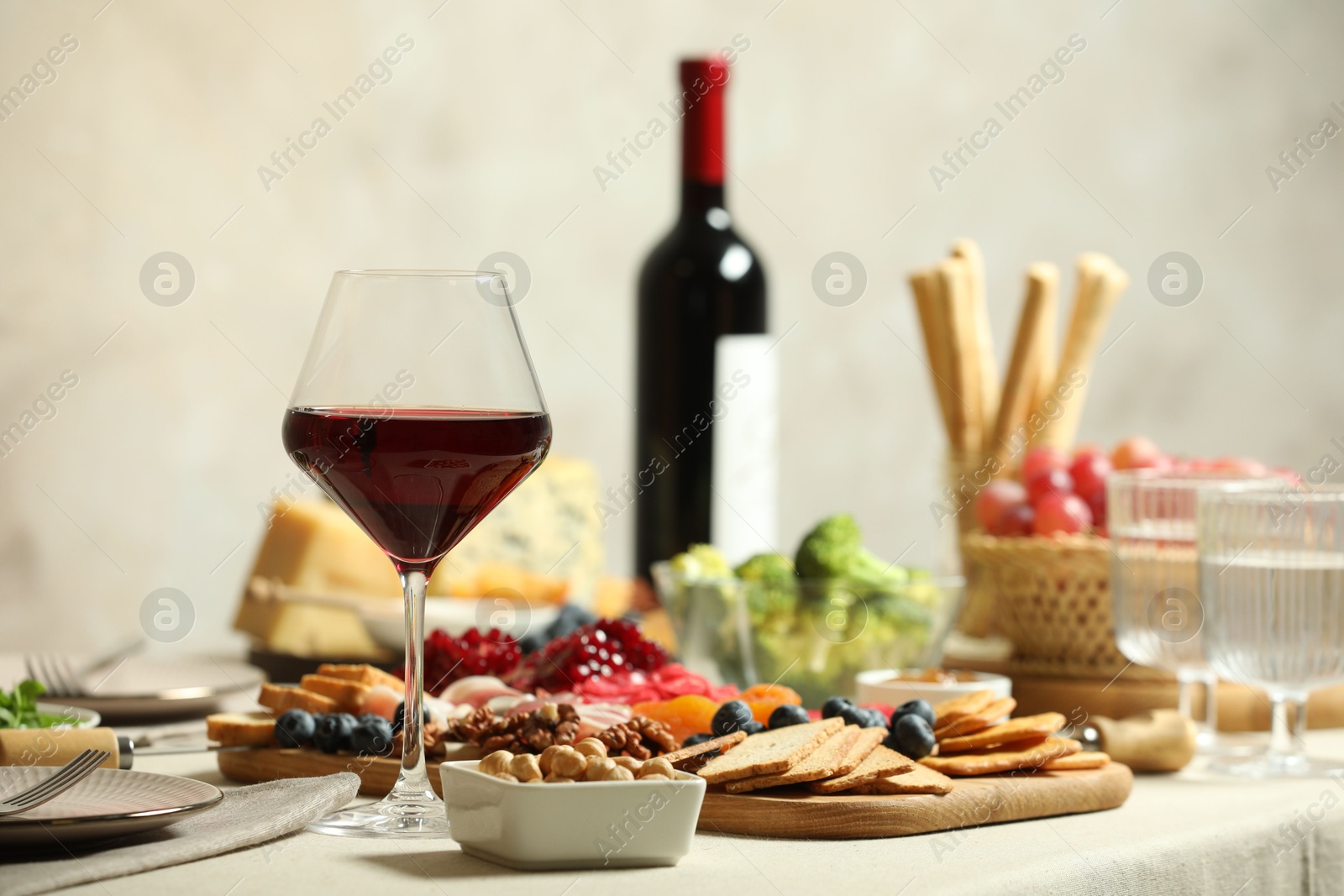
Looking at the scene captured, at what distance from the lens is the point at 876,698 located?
1.03 meters

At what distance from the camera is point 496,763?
678mm

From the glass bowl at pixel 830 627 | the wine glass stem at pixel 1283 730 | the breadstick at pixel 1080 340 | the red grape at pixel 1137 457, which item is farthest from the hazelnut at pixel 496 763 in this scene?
the breadstick at pixel 1080 340

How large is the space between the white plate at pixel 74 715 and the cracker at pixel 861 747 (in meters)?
0.49

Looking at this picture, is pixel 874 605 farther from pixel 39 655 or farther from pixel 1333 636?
pixel 39 655

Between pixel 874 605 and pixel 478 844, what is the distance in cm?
56

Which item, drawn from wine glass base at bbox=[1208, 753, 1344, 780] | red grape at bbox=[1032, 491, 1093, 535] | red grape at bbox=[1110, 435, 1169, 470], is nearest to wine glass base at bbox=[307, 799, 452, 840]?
wine glass base at bbox=[1208, 753, 1344, 780]

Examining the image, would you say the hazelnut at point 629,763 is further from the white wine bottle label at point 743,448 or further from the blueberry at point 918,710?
the white wine bottle label at point 743,448

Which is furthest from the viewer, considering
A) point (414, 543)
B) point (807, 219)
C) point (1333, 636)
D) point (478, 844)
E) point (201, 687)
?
point (807, 219)

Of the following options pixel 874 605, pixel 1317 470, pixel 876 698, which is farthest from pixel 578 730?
pixel 1317 470

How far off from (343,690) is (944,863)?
45 centimetres

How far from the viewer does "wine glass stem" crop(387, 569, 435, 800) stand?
2.41ft

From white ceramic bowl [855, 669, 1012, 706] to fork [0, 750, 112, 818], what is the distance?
0.57 metres

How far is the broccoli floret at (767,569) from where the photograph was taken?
3.93 feet

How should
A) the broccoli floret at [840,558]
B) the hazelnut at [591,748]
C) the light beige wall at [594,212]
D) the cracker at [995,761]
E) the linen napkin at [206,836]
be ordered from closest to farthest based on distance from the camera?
1. the linen napkin at [206,836]
2. the hazelnut at [591,748]
3. the cracker at [995,761]
4. the broccoli floret at [840,558]
5. the light beige wall at [594,212]
